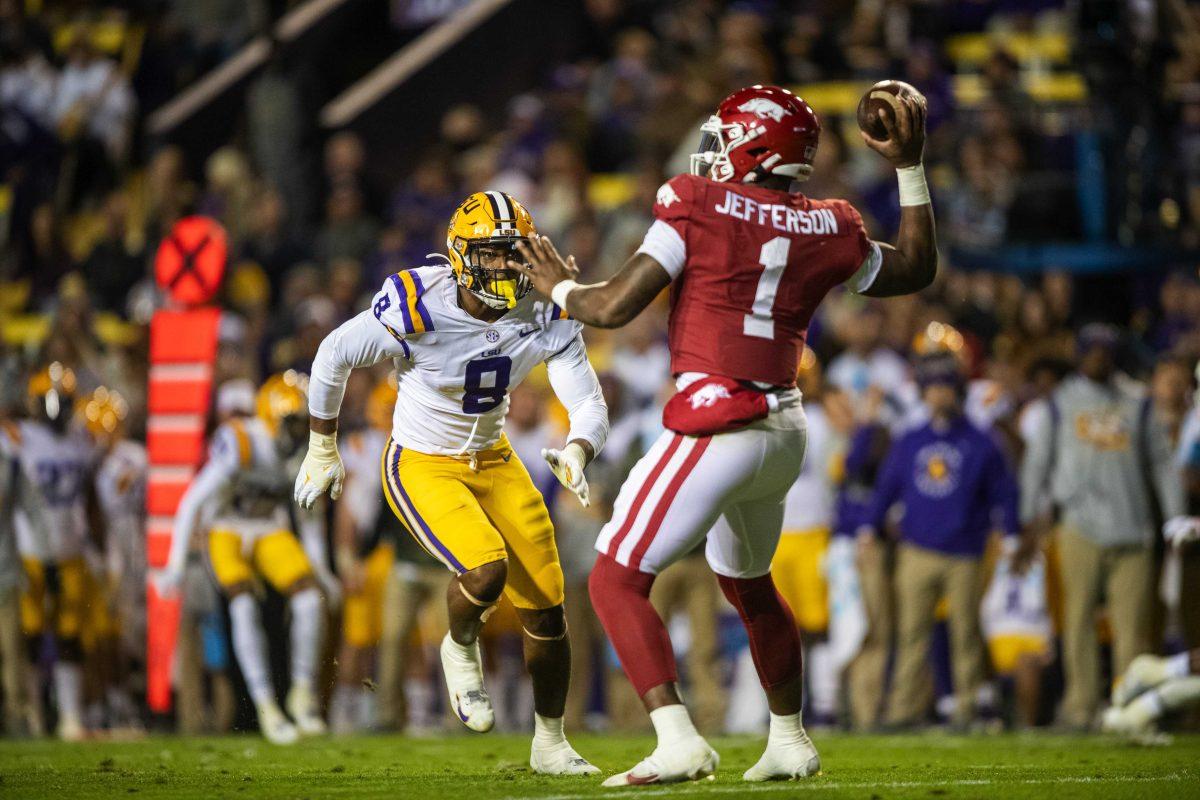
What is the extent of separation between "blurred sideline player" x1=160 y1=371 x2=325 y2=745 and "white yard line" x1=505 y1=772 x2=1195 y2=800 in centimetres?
527

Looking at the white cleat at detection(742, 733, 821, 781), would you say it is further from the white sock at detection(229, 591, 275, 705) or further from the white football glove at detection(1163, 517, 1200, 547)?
the white sock at detection(229, 591, 275, 705)

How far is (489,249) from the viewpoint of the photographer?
7.18 meters

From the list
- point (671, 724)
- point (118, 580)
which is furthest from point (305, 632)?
point (671, 724)

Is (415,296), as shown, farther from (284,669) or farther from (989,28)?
(989,28)

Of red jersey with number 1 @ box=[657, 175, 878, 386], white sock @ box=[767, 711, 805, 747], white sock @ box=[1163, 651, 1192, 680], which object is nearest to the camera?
red jersey with number 1 @ box=[657, 175, 878, 386]

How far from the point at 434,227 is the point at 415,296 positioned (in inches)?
316

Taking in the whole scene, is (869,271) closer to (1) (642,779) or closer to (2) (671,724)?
(2) (671,724)

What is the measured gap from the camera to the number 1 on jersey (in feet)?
20.1

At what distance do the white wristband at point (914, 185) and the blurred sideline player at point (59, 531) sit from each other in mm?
7693

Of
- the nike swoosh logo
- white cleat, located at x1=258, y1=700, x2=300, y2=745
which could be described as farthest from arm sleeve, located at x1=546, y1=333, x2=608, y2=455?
white cleat, located at x1=258, y1=700, x2=300, y2=745

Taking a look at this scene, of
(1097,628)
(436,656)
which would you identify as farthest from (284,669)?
(1097,628)

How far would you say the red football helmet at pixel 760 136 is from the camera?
6234 mm

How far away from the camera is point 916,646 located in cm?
1135

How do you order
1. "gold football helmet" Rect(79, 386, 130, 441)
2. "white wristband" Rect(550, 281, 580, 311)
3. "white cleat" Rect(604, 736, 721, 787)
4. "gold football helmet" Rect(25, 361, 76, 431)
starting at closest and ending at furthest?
"white cleat" Rect(604, 736, 721, 787)
"white wristband" Rect(550, 281, 580, 311)
"gold football helmet" Rect(25, 361, 76, 431)
"gold football helmet" Rect(79, 386, 130, 441)
